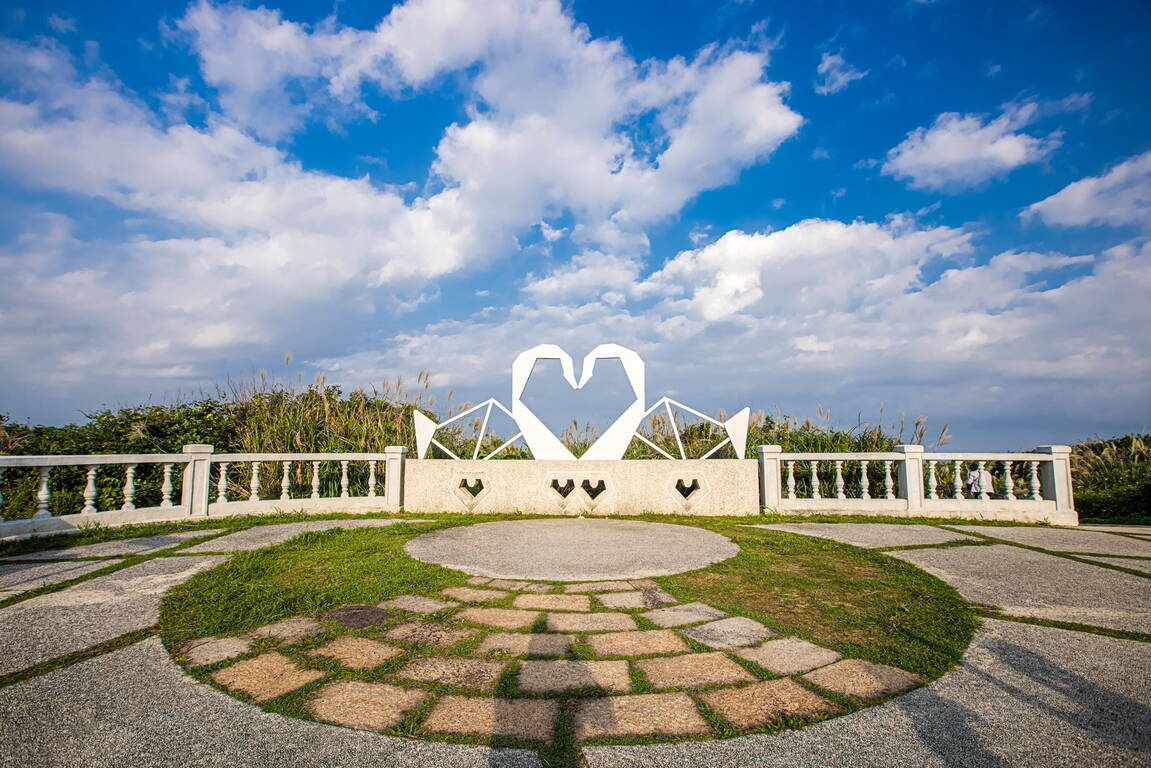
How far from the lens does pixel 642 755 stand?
1.84 m

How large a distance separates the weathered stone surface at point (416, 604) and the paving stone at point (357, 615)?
10 cm

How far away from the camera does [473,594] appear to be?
12.5ft

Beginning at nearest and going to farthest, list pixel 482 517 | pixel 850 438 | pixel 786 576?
pixel 786 576 → pixel 482 517 → pixel 850 438

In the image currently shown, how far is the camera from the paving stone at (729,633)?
285 centimetres

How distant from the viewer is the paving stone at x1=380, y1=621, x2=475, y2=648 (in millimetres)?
2883

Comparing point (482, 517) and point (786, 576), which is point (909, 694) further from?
point (482, 517)

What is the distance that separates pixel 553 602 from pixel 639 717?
1587 millimetres

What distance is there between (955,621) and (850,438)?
806cm

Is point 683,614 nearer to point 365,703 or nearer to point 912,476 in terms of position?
point 365,703

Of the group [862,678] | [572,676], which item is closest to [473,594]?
[572,676]

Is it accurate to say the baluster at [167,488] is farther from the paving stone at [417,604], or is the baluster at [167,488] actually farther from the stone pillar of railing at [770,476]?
the stone pillar of railing at [770,476]

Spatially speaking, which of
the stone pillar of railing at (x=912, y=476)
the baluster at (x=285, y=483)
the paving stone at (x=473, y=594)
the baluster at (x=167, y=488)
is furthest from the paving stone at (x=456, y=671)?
the stone pillar of railing at (x=912, y=476)

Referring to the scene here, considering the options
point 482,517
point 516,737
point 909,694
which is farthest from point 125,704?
point 482,517

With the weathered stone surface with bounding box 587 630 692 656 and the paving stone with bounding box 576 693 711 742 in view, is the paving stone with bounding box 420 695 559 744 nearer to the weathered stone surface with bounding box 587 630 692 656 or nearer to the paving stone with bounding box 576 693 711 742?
the paving stone with bounding box 576 693 711 742
